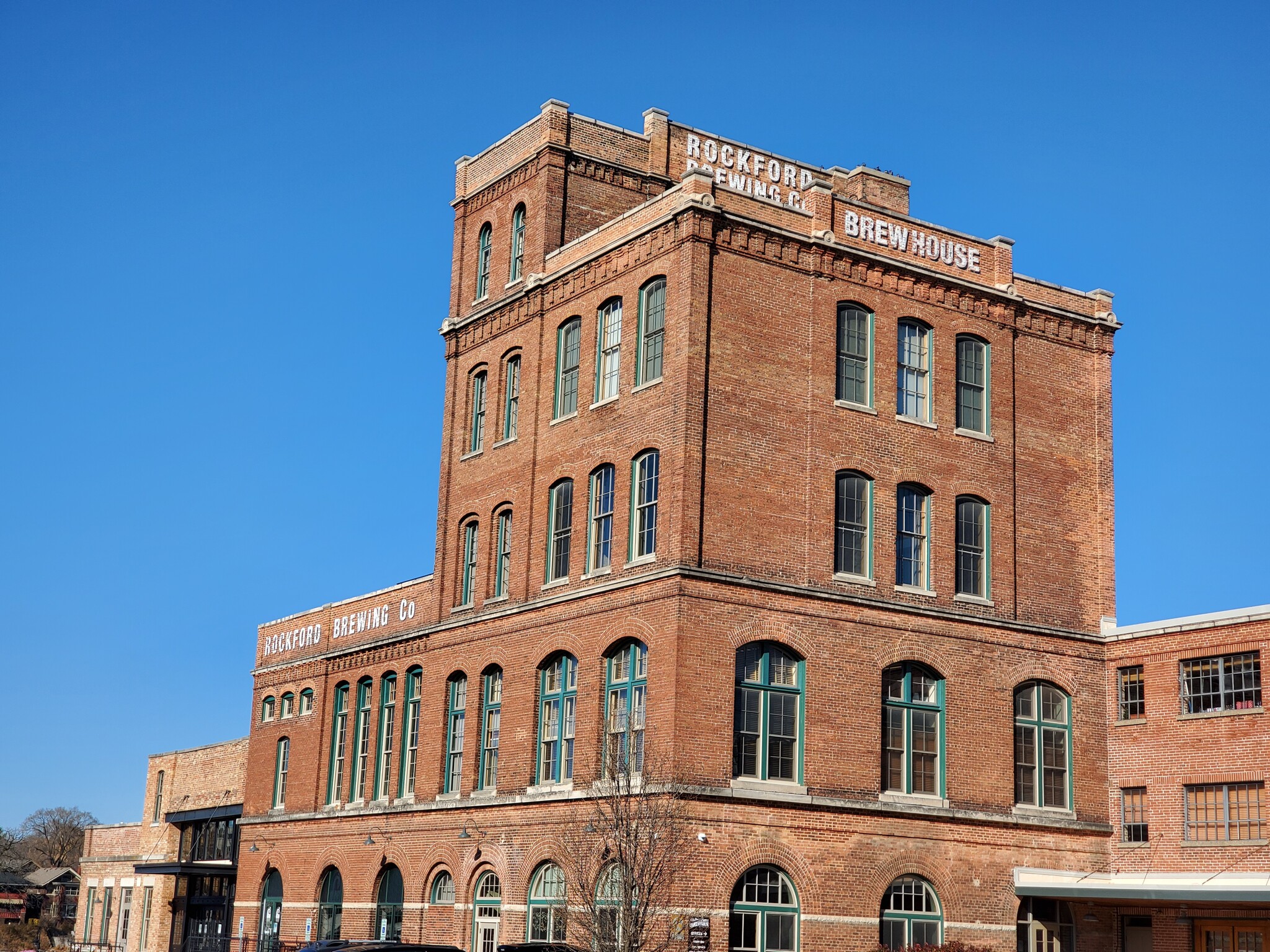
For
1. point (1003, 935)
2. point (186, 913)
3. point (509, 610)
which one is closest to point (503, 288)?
point (509, 610)

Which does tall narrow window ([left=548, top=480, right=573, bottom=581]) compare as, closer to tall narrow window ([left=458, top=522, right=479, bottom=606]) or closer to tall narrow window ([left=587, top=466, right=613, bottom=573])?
tall narrow window ([left=587, top=466, right=613, bottom=573])

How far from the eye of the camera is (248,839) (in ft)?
169

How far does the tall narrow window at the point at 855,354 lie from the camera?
35812 millimetres

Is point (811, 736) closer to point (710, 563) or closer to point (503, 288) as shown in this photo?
point (710, 563)

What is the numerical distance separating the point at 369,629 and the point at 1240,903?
83.3ft

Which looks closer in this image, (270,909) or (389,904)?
→ (389,904)

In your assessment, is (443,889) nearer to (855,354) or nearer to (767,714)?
(767,714)

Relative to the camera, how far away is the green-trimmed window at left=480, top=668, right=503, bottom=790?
1521 inches

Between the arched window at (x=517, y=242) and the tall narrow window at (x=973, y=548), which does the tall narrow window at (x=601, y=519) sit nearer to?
the arched window at (x=517, y=242)

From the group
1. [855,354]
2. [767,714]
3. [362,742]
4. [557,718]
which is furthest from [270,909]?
[855,354]

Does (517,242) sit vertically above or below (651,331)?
above

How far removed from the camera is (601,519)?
35938mm

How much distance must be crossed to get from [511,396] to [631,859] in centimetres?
1459

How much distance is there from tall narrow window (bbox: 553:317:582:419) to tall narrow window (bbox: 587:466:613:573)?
2413 mm
